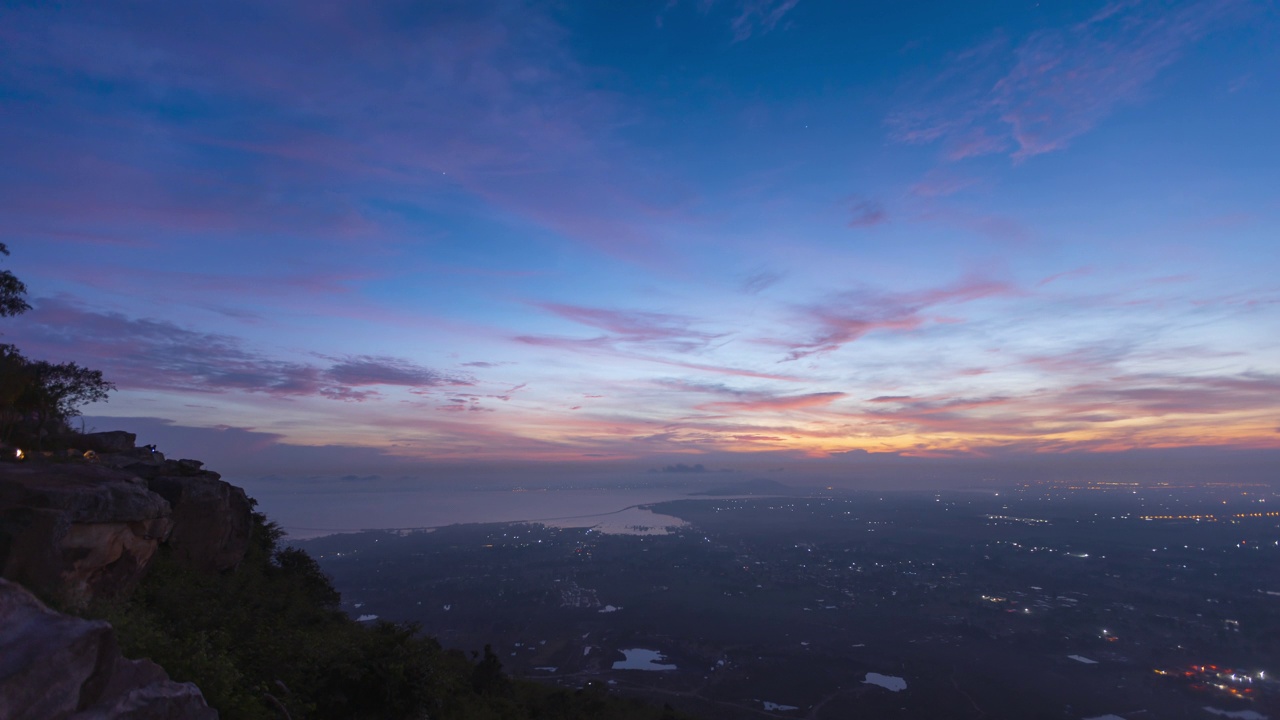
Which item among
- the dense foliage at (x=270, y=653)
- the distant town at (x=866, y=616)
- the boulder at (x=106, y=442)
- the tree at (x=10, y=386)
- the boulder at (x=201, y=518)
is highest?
the tree at (x=10, y=386)

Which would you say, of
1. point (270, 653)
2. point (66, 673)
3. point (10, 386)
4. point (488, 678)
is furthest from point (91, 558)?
point (488, 678)

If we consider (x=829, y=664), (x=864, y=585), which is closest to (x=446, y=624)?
(x=829, y=664)

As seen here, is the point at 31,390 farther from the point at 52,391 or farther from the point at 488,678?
the point at 488,678

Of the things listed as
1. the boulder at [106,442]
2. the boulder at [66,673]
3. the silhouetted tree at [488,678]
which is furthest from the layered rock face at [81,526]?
the silhouetted tree at [488,678]

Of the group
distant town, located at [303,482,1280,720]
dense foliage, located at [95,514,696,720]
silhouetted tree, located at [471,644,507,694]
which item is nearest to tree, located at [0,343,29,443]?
dense foliage, located at [95,514,696,720]

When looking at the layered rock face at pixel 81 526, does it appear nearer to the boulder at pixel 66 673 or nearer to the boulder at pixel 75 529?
the boulder at pixel 75 529

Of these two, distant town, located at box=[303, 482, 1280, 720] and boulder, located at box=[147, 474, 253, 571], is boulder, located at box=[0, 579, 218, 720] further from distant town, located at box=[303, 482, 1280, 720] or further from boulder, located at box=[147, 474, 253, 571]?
distant town, located at box=[303, 482, 1280, 720]
